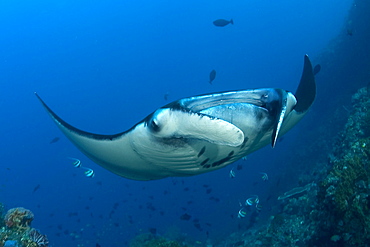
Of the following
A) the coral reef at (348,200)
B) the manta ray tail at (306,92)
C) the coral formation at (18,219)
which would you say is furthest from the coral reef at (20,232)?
the coral reef at (348,200)

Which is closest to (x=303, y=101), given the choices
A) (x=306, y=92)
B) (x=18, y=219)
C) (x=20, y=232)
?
(x=306, y=92)

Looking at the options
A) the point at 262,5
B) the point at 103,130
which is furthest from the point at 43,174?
the point at 262,5

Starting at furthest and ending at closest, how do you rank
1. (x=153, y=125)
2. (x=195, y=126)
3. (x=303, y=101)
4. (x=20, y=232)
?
(x=20, y=232) < (x=303, y=101) < (x=153, y=125) < (x=195, y=126)

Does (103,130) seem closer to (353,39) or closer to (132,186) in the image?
(132,186)

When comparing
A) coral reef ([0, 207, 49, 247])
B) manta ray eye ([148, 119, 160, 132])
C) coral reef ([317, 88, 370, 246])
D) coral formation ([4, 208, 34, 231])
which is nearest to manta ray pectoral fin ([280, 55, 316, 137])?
manta ray eye ([148, 119, 160, 132])

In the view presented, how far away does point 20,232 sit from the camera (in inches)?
162

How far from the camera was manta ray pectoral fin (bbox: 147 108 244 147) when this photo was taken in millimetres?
2002

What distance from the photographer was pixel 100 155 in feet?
11.9

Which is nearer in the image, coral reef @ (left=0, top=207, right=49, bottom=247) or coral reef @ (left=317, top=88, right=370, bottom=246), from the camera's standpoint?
coral reef @ (left=0, top=207, right=49, bottom=247)

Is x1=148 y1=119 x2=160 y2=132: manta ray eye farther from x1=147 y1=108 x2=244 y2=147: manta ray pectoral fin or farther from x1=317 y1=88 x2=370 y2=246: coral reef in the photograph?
x1=317 y1=88 x2=370 y2=246: coral reef

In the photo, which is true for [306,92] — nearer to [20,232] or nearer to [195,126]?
[195,126]

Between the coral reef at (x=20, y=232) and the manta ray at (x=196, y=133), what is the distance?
4.88 ft

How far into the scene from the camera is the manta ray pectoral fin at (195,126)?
6.57 feet

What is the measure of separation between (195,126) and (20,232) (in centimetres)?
362
